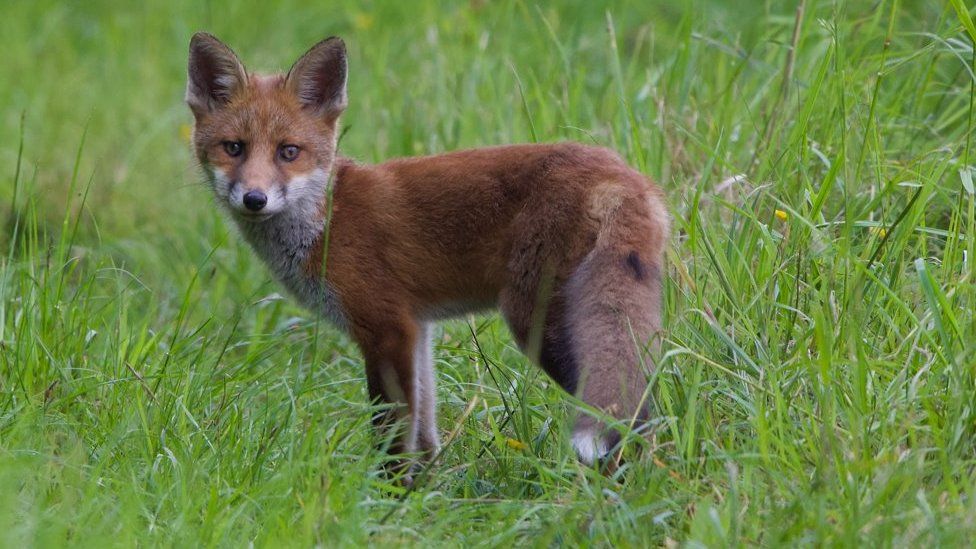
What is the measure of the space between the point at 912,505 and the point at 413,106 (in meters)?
4.38

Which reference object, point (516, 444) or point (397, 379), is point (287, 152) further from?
point (516, 444)

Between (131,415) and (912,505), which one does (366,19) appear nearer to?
(131,415)

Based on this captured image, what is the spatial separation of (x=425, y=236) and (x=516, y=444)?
3.21 feet

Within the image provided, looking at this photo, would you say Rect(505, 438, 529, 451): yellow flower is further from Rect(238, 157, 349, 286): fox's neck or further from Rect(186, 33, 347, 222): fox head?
Rect(186, 33, 347, 222): fox head

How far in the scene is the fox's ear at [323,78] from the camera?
194 inches

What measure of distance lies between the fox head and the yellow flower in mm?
1282

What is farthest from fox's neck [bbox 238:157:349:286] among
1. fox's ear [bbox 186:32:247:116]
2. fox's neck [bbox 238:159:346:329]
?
fox's ear [bbox 186:32:247:116]

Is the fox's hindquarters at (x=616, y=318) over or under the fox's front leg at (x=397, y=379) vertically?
over

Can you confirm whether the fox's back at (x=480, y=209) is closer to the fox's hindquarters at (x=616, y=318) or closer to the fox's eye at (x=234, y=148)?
the fox's hindquarters at (x=616, y=318)

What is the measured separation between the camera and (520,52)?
7.85 meters

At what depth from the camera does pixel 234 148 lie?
480 cm

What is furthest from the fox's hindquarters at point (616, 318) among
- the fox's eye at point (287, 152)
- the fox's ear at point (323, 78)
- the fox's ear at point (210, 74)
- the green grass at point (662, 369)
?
the fox's ear at point (210, 74)

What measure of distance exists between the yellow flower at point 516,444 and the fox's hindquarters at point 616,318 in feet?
1.21

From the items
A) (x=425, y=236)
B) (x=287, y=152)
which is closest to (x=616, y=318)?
(x=425, y=236)
